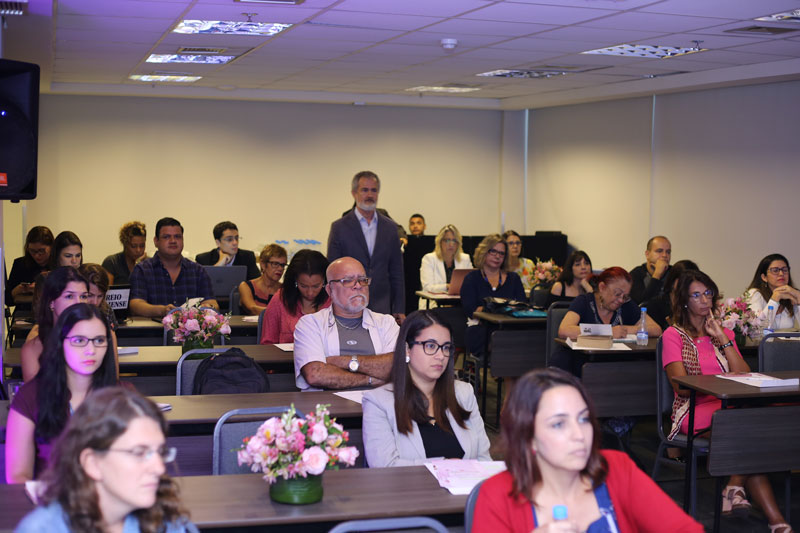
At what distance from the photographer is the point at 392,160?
13219mm

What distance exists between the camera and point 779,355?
5438 millimetres

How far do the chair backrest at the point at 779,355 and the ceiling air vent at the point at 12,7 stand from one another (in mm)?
4905

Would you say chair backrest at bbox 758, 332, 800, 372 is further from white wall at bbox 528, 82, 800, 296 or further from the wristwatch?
white wall at bbox 528, 82, 800, 296

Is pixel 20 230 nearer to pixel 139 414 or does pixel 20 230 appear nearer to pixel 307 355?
pixel 307 355

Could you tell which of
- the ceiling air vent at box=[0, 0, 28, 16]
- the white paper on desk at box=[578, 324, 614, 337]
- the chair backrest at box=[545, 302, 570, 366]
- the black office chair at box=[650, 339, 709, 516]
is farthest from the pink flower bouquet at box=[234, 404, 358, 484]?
the chair backrest at box=[545, 302, 570, 366]

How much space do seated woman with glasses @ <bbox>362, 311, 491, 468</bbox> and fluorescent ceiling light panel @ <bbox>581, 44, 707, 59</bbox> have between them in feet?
16.3

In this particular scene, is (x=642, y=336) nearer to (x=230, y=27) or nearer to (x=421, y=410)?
(x=421, y=410)

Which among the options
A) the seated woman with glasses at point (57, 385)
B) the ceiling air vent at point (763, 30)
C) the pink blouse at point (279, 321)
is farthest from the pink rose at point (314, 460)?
the ceiling air vent at point (763, 30)

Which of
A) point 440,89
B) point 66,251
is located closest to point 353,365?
point 66,251

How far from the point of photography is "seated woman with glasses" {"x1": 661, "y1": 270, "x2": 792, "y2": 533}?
4.86m

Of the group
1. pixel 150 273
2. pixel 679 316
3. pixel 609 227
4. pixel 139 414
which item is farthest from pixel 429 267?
pixel 139 414

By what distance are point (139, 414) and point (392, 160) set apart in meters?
11.4

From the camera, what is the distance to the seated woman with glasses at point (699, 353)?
191 inches

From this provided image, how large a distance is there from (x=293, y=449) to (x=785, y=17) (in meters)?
5.10
